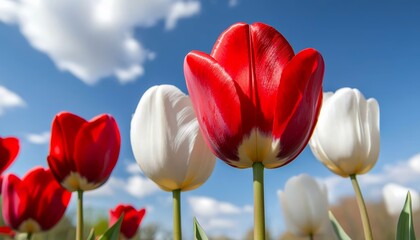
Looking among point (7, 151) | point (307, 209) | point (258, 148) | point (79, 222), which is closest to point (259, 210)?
point (258, 148)

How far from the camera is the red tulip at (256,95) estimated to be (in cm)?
72

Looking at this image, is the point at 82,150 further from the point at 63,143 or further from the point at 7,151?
the point at 7,151

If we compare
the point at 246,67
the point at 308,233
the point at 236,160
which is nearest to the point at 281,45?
the point at 246,67

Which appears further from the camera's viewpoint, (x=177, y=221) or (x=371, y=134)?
(x=371, y=134)

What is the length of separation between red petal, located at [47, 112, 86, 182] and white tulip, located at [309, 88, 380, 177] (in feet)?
2.45

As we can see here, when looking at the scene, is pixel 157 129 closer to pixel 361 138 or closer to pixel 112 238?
pixel 112 238

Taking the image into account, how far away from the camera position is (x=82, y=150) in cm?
134

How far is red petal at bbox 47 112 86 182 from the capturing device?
1.33 metres

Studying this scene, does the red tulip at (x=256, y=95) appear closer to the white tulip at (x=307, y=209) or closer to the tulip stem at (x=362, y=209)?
the tulip stem at (x=362, y=209)

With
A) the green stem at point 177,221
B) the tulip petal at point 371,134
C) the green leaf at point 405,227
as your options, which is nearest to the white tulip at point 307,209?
the tulip petal at point 371,134

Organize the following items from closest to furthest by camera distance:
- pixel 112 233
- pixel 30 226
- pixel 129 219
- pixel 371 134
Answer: pixel 112 233 < pixel 371 134 < pixel 30 226 < pixel 129 219

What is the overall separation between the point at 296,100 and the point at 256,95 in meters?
0.06

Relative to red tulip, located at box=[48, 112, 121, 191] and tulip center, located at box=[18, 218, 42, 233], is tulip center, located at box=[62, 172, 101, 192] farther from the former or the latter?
tulip center, located at box=[18, 218, 42, 233]

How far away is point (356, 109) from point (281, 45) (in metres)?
0.82
